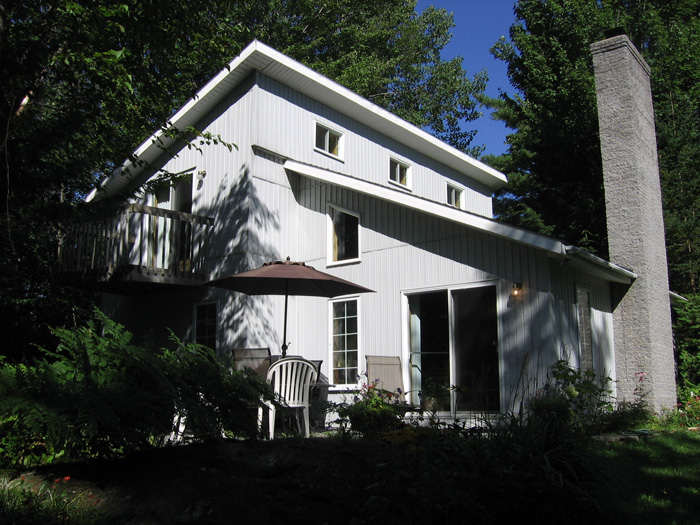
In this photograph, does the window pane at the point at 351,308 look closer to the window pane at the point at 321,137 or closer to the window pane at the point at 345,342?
the window pane at the point at 345,342

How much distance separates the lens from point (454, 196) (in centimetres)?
1578

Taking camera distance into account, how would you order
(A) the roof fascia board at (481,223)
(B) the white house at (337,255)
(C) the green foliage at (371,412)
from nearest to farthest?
1. (C) the green foliage at (371,412)
2. (A) the roof fascia board at (481,223)
3. (B) the white house at (337,255)

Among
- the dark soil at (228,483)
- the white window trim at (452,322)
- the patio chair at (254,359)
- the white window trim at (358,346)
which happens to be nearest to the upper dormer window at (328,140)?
the white window trim at (358,346)

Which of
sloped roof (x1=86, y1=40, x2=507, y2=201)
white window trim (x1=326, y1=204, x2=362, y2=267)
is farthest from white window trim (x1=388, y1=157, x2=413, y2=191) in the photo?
white window trim (x1=326, y1=204, x2=362, y2=267)

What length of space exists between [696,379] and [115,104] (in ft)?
35.5

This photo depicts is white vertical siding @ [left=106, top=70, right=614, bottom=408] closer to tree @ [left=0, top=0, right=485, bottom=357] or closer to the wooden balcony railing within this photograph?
the wooden balcony railing

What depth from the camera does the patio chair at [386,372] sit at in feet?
28.6

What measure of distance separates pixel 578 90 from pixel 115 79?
10988 millimetres

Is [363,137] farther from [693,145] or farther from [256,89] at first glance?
[693,145]

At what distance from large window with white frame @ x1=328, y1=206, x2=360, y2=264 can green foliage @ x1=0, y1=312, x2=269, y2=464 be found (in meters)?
6.34

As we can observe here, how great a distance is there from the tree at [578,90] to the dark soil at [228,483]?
11778 mm

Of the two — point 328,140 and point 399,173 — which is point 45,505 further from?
point 399,173

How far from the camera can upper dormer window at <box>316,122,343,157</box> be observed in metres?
12.3

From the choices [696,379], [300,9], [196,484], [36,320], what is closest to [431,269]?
[696,379]
